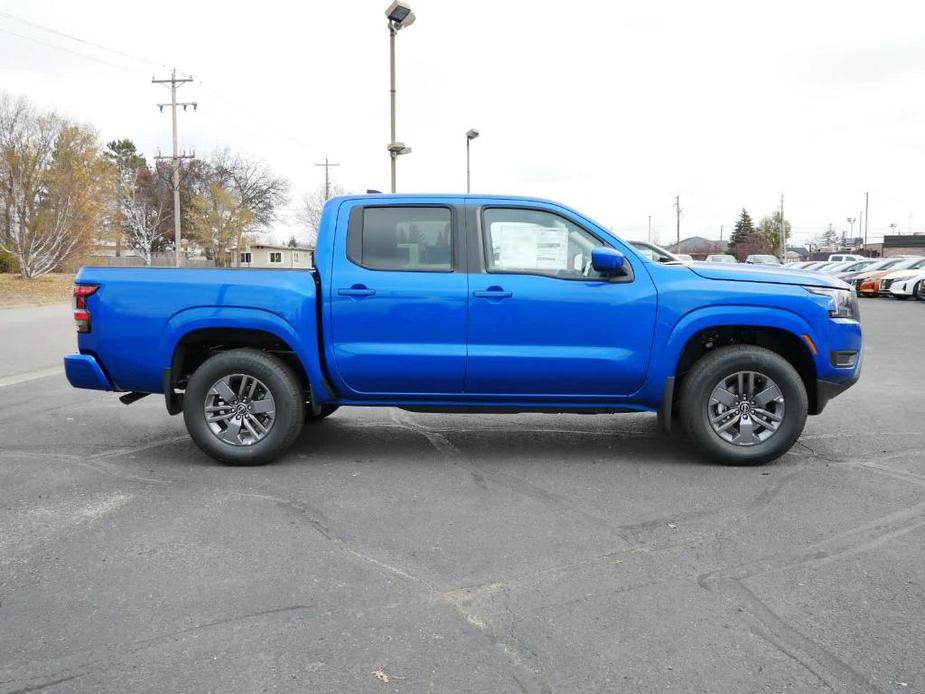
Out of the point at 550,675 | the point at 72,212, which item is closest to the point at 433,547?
the point at 550,675

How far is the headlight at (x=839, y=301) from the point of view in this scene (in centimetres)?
561

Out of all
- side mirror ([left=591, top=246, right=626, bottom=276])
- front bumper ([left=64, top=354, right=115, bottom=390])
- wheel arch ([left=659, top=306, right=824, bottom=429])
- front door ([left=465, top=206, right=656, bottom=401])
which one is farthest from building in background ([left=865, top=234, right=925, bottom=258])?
front bumper ([left=64, top=354, right=115, bottom=390])

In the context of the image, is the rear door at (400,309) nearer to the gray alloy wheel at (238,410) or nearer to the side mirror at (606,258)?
the gray alloy wheel at (238,410)

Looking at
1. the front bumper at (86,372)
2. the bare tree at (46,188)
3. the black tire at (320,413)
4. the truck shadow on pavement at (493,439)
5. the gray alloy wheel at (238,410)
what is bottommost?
the truck shadow on pavement at (493,439)

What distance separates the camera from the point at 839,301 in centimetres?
564

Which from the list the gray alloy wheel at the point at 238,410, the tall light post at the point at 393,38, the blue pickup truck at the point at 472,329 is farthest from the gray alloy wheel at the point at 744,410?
the tall light post at the point at 393,38

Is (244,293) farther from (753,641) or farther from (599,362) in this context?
(753,641)

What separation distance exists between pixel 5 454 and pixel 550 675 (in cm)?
494

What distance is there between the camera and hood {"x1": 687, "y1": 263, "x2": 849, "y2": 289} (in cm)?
560

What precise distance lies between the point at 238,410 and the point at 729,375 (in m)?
3.51

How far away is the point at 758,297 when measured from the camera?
5535 mm

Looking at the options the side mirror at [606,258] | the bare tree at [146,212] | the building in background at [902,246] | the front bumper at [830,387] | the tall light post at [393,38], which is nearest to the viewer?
the side mirror at [606,258]

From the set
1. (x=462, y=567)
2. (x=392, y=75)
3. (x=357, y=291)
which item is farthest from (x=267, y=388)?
(x=392, y=75)

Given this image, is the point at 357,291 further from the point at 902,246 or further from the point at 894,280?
the point at 902,246
